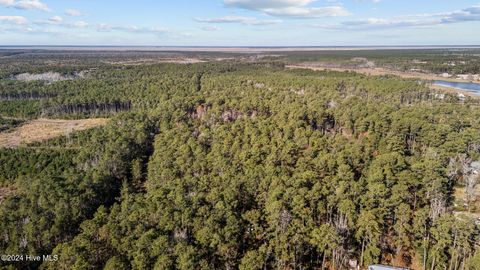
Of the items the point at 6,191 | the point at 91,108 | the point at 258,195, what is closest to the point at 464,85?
the point at 258,195

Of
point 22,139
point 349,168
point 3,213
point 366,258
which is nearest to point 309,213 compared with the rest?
point 366,258

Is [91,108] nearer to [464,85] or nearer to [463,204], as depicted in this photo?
[463,204]

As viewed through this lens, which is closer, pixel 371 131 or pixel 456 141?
pixel 456 141

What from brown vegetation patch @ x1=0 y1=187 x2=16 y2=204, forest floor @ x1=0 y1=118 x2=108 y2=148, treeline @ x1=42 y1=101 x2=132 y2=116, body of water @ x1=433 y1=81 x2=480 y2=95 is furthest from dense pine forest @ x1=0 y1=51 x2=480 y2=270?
body of water @ x1=433 y1=81 x2=480 y2=95

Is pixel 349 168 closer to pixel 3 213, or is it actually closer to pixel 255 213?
pixel 255 213

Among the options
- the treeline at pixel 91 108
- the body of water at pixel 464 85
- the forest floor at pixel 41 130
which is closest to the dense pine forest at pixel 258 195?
the forest floor at pixel 41 130

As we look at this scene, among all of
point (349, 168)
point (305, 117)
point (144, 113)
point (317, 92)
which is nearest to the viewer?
point (349, 168)

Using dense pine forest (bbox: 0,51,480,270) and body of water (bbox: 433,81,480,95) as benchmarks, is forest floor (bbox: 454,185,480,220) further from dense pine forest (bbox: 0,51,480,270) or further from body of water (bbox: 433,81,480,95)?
body of water (bbox: 433,81,480,95)
